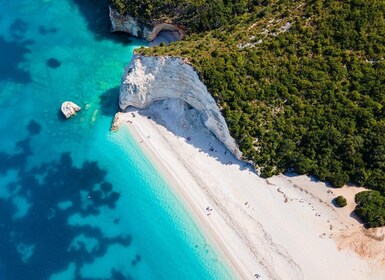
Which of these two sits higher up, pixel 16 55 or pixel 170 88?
pixel 170 88

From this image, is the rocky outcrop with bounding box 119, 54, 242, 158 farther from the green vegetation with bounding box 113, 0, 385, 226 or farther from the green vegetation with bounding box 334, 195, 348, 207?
the green vegetation with bounding box 334, 195, 348, 207

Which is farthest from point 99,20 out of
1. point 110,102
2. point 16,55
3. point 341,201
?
point 341,201

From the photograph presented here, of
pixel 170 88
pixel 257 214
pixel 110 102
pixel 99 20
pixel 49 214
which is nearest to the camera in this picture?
pixel 257 214

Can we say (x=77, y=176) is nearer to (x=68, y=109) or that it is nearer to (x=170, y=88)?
(x=68, y=109)

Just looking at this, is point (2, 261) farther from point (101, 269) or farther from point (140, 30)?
point (140, 30)

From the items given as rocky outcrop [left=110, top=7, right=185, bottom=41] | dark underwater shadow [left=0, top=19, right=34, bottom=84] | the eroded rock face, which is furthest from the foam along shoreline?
dark underwater shadow [left=0, top=19, right=34, bottom=84]

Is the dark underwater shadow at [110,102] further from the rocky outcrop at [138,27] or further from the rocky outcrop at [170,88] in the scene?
the rocky outcrop at [138,27]

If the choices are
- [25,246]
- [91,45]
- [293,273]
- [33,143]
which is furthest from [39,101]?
[293,273]
